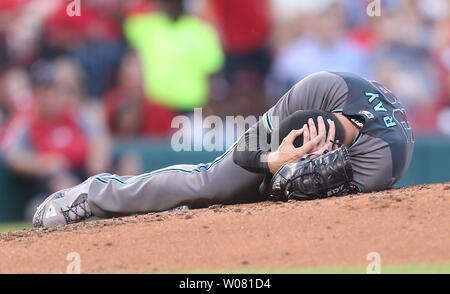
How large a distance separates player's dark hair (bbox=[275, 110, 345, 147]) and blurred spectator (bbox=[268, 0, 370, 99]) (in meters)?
4.75

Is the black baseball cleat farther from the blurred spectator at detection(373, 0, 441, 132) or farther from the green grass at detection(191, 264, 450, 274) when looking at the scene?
the blurred spectator at detection(373, 0, 441, 132)

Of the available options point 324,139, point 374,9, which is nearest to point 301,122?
point 324,139

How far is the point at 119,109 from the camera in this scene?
10.1m

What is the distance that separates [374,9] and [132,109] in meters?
3.54

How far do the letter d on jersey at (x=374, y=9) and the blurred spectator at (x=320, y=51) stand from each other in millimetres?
509

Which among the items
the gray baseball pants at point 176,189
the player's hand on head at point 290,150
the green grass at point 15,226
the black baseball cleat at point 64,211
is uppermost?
the player's hand on head at point 290,150

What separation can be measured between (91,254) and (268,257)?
107 centimetres

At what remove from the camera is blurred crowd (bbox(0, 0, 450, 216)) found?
394 inches

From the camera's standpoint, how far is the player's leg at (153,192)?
5795 mm

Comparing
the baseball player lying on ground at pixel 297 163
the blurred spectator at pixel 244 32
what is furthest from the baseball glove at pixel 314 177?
the blurred spectator at pixel 244 32

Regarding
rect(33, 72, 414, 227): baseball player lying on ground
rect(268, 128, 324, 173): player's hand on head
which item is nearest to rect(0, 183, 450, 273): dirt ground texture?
rect(33, 72, 414, 227): baseball player lying on ground

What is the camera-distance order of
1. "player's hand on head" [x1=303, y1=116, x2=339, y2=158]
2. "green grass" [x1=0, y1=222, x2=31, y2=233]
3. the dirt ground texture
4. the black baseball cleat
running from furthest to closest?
1. "green grass" [x1=0, y1=222, x2=31, y2=233]
2. the black baseball cleat
3. "player's hand on head" [x1=303, y1=116, x2=339, y2=158]
4. the dirt ground texture

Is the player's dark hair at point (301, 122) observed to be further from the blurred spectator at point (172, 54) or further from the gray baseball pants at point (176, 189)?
the blurred spectator at point (172, 54)
